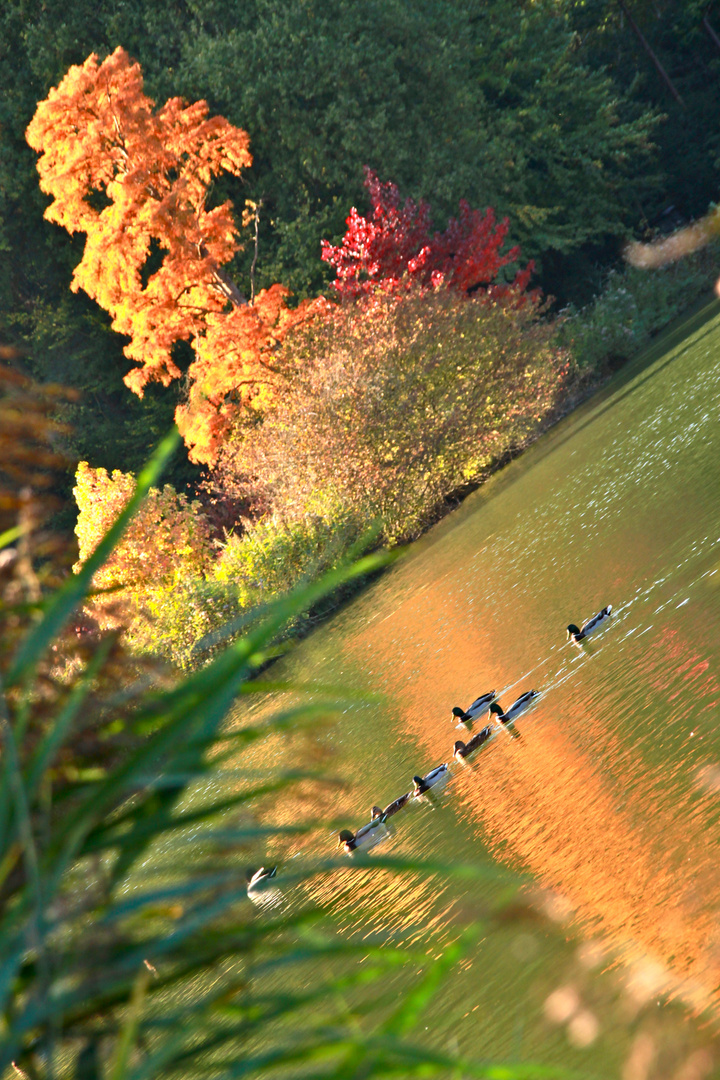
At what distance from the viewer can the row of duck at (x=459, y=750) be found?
7605 mm

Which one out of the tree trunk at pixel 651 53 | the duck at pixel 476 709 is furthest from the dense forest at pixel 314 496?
the tree trunk at pixel 651 53

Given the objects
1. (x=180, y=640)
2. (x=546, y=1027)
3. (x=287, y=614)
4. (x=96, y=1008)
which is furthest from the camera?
(x=180, y=640)

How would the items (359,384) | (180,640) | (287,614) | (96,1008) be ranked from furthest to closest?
(359,384) → (180,640) → (287,614) → (96,1008)

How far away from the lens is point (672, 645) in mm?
7574

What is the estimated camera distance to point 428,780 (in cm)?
775

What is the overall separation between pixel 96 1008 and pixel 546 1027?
11.3 feet

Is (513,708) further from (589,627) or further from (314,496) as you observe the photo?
(314,496)

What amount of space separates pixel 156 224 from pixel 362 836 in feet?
52.9

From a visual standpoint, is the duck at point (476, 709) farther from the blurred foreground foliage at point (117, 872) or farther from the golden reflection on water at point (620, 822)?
the blurred foreground foliage at point (117, 872)

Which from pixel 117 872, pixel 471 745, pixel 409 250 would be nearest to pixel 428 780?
pixel 471 745

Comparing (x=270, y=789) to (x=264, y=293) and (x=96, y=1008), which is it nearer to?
(x=96, y=1008)

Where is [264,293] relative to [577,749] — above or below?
above

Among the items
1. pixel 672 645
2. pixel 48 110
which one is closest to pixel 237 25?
pixel 48 110

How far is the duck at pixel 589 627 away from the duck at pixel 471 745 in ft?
3.86
